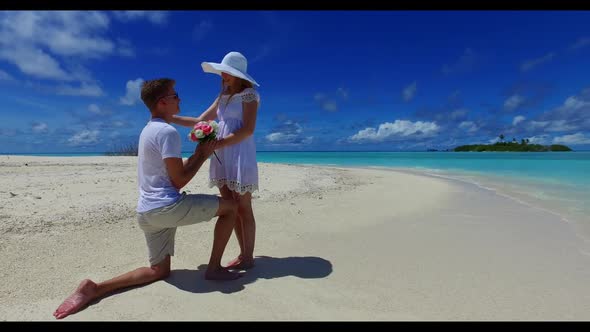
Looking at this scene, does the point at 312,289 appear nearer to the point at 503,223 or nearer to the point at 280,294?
the point at 280,294

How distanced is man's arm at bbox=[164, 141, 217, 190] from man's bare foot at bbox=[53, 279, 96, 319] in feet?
3.26

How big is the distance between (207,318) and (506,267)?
115 inches

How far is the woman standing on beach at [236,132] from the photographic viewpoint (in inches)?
122

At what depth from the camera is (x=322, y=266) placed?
11.4 ft

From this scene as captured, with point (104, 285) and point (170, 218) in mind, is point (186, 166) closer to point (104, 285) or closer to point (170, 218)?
point (170, 218)

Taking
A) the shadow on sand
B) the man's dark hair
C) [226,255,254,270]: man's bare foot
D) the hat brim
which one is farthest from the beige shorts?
the hat brim

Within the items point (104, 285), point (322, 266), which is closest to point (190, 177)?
point (104, 285)

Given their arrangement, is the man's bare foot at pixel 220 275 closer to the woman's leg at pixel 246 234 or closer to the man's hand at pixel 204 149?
the woman's leg at pixel 246 234

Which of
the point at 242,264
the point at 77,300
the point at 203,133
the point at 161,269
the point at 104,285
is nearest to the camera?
the point at 77,300

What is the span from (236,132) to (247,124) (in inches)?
5.2

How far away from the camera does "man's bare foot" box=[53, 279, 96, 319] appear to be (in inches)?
93.3
